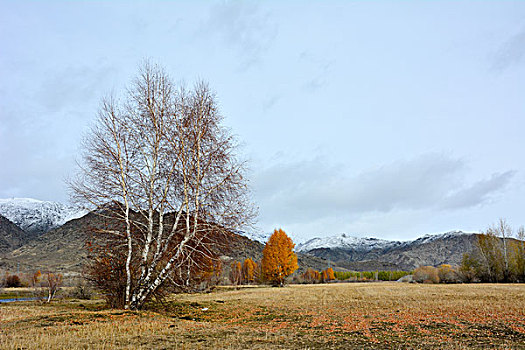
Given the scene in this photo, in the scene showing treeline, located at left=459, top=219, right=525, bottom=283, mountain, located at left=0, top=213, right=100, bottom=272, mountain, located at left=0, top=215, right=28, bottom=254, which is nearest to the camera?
treeline, located at left=459, top=219, right=525, bottom=283

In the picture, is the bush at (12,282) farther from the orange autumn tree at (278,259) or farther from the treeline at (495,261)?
the treeline at (495,261)

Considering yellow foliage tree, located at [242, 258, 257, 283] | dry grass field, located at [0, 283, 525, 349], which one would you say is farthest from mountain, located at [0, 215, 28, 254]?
dry grass field, located at [0, 283, 525, 349]

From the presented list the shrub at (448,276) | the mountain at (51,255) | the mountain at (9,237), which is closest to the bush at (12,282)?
the mountain at (51,255)

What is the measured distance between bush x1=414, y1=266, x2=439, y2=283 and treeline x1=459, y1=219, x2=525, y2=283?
3.97 meters

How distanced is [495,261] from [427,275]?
34.9 feet

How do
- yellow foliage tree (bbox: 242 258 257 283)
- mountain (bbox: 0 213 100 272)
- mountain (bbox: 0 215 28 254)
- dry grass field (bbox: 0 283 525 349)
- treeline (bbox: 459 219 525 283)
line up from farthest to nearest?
1. mountain (bbox: 0 215 28 254)
2. mountain (bbox: 0 213 100 272)
3. yellow foliage tree (bbox: 242 258 257 283)
4. treeline (bbox: 459 219 525 283)
5. dry grass field (bbox: 0 283 525 349)

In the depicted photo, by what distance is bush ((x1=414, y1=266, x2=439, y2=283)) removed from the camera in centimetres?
5616

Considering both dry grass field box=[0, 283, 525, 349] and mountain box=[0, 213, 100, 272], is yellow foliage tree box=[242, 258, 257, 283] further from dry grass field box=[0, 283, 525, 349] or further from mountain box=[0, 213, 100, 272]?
dry grass field box=[0, 283, 525, 349]

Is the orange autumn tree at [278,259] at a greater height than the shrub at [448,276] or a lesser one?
greater

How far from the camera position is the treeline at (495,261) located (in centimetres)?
5291

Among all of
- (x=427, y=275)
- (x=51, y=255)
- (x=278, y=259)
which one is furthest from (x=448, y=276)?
(x=51, y=255)

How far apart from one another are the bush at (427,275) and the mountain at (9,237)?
510 feet

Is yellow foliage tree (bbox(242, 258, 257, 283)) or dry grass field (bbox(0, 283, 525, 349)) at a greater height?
dry grass field (bbox(0, 283, 525, 349))

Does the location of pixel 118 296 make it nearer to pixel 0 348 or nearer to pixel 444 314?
pixel 0 348
